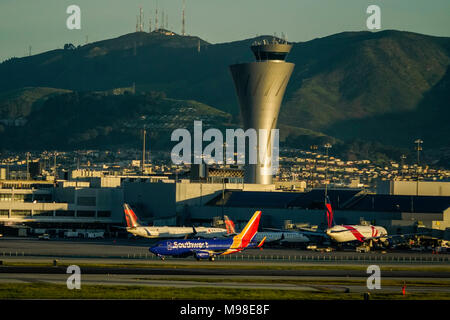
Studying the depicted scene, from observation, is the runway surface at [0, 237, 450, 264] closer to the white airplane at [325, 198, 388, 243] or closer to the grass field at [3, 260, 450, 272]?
the white airplane at [325, 198, 388, 243]

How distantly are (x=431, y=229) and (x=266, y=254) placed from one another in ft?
131

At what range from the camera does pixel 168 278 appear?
91312 millimetres

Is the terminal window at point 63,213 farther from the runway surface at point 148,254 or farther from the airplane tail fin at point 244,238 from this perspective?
the airplane tail fin at point 244,238

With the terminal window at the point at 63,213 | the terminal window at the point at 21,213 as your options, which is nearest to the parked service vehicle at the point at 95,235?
the terminal window at the point at 63,213

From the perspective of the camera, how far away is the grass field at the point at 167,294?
7456 centimetres

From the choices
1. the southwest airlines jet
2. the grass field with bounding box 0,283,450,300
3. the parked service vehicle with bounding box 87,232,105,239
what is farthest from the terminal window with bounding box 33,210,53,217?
the grass field with bounding box 0,283,450,300

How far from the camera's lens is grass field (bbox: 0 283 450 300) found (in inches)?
2936

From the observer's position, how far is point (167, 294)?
251 feet

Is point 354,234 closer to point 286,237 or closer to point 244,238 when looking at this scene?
point 286,237

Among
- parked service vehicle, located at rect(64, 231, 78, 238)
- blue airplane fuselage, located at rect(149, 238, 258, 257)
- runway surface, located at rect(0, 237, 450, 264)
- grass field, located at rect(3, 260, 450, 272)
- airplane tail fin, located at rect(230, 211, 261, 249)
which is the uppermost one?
airplane tail fin, located at rect(230, 211, 261, 249)

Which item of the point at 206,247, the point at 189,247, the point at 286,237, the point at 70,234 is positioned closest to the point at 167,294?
the point at 206,247

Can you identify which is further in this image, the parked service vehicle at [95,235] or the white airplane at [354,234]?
the parked service vehicle at [95,235]
